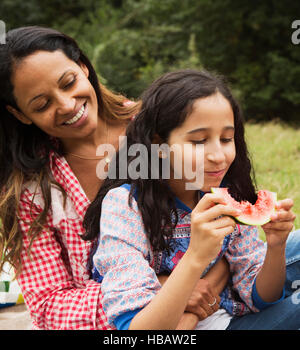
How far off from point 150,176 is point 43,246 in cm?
72

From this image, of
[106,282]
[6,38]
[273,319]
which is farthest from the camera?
[6,38]

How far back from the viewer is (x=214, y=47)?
11.1 meters

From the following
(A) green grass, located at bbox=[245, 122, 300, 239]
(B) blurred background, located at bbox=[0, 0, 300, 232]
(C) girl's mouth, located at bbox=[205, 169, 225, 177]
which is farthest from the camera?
(B) blurred background, located at bbox=[0, 0, 300, 232]

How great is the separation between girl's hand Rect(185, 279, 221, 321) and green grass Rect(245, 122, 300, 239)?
5.55ft

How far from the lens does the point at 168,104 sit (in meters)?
2.20

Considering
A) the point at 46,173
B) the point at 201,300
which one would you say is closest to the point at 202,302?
the point at 201,300

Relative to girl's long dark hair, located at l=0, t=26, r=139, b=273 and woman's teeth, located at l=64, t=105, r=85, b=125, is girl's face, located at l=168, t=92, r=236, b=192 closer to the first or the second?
woman's teeth, located at l=64, t=105, r=85, b=125

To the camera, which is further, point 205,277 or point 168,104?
point 205,277

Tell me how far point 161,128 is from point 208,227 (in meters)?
0.62

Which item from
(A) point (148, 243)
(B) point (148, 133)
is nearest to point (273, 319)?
(A) point (148, 243)

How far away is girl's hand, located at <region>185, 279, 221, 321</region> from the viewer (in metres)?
2.18

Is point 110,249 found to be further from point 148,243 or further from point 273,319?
point 273,319

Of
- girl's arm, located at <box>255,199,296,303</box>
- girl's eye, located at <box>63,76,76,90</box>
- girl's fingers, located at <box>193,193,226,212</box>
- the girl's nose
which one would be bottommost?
girl's arm, located at <box>255,199,296,303</box>

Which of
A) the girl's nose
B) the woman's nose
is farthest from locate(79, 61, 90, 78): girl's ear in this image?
the girl's nose
